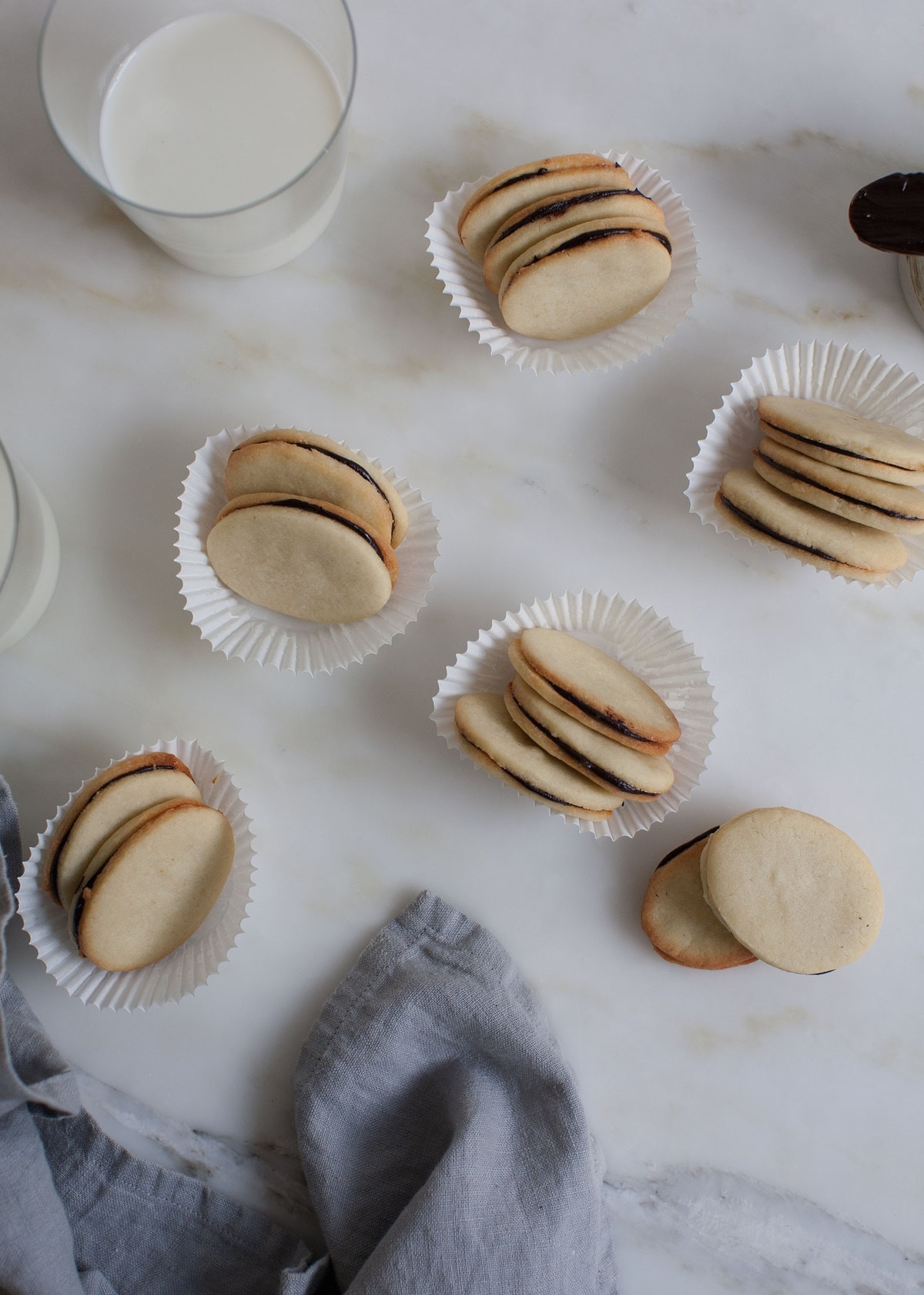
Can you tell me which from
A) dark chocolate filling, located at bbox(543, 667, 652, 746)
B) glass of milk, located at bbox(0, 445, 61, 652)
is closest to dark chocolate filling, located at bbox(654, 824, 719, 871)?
dark chocolate filling, located at bbox(543, 667, 652, 746)

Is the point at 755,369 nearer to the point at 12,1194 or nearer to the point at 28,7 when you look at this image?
the point at 28,7

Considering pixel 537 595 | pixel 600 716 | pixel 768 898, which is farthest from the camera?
pixel 537 595

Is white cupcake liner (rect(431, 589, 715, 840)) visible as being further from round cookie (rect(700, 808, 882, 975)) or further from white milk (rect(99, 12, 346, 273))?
white milk (rect(99, 12, 346, 273))

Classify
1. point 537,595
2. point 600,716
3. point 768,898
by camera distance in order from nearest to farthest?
point 600,716
point 768,898
point 537,595

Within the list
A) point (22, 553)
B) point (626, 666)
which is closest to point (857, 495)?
point (626, 666)

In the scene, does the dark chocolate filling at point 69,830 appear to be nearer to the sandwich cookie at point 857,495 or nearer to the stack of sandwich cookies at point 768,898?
the stack of sandwich cookies at point 768,898

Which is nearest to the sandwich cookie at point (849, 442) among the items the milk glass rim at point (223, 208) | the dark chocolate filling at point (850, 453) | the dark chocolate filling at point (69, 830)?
the dark chocolate filling at point (850, 453)

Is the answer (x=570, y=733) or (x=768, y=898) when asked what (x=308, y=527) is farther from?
(x=768, y=898)
